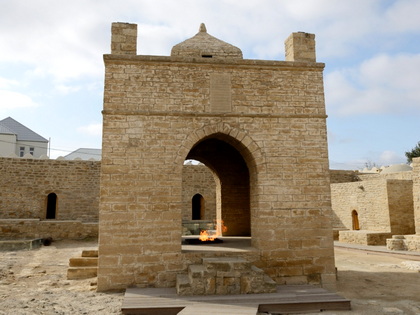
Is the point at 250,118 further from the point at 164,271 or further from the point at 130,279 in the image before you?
the point at 130,279

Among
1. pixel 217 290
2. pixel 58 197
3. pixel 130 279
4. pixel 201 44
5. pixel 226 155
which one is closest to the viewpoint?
pixel 217 290

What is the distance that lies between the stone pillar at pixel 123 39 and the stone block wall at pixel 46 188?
1258 centimetres

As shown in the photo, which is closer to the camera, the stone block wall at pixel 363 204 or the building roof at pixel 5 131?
the stone block wall at pixel 363 204

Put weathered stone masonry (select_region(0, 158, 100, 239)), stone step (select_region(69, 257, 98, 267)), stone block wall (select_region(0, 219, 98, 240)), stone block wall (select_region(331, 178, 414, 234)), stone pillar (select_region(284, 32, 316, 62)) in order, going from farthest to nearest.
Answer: weathered stone masonry (select_region(0, 158, 100, 239)), stone block wall (select_region(331, 178, 414, 234)), stone block wall (select_region(0, 219, 98, 240)), stone step (select_region(69, 257, 98, 267)), stone pillar (select_region(284, 32, 316, 62))

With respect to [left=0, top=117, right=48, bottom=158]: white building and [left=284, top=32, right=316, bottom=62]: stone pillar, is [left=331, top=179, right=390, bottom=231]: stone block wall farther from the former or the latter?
[left=0, top=117, right=48, bottom=158]: white building

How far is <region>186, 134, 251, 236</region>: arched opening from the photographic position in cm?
1005

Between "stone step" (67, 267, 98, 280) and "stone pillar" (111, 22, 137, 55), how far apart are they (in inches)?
186

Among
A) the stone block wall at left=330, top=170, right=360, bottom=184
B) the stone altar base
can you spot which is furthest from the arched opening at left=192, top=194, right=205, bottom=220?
the stone block wall at left=330, top=170, right=360, bottom=184

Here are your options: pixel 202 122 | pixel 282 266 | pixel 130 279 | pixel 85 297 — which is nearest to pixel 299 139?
pixel 202 122

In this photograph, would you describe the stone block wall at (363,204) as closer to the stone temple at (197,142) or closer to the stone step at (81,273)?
the stone temple at (197,142)

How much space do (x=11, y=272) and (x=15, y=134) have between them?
1084 inches

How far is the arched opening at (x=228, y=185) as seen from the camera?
10.1 meters

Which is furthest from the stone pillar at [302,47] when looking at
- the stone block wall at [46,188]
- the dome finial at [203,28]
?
the stone block wall at [46,188]

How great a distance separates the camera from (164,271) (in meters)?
6.39
